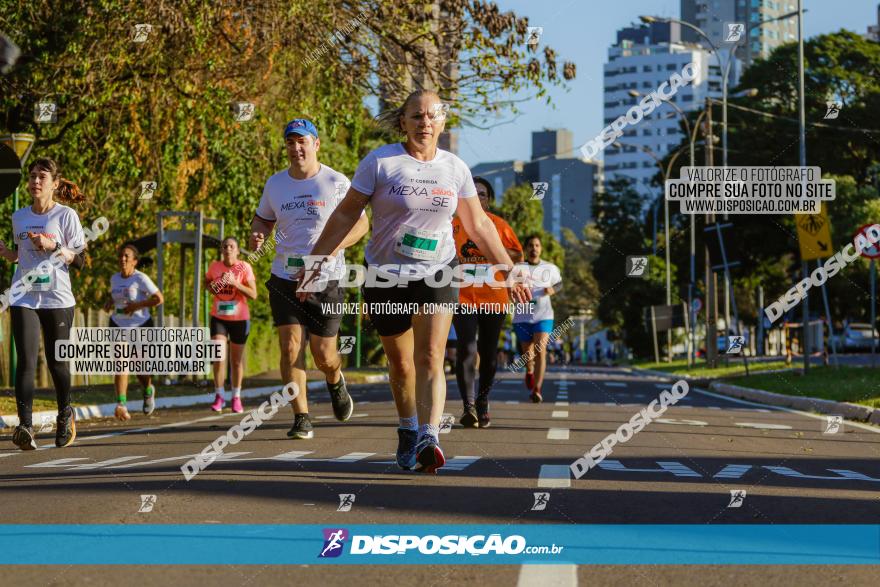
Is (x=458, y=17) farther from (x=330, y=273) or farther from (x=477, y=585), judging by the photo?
(x=477, y=585)

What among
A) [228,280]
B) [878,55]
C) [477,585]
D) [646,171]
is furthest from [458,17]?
[646,171]

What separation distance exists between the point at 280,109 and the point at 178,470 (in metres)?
15.6

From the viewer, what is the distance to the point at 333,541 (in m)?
5.49

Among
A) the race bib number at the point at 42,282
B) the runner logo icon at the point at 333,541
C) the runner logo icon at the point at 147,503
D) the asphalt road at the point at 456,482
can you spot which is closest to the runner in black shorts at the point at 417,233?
the asphalt road at the point at 456,482

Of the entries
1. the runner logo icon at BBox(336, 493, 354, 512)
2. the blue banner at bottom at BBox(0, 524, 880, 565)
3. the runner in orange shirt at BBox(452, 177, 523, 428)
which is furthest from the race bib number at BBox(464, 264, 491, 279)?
the blue banner at bottom at BBox(0, 524, 880, 565)

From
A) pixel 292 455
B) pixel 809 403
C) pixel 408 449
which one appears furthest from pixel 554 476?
pixel 809 403

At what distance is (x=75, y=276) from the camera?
2473cm

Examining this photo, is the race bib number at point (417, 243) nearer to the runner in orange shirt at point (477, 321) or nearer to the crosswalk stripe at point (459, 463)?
the crosswalk stripe at point (459, 463)

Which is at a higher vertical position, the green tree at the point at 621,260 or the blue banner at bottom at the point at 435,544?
the green tree at the point at 621,260

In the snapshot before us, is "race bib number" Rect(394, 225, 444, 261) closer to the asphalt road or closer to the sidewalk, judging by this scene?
the asphalt road

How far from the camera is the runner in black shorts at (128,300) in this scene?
15.1m

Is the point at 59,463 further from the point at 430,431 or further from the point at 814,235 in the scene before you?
the point at 814,235

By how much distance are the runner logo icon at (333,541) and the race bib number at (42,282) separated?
557 cm

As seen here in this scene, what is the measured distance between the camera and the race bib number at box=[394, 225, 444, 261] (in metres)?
7.73
